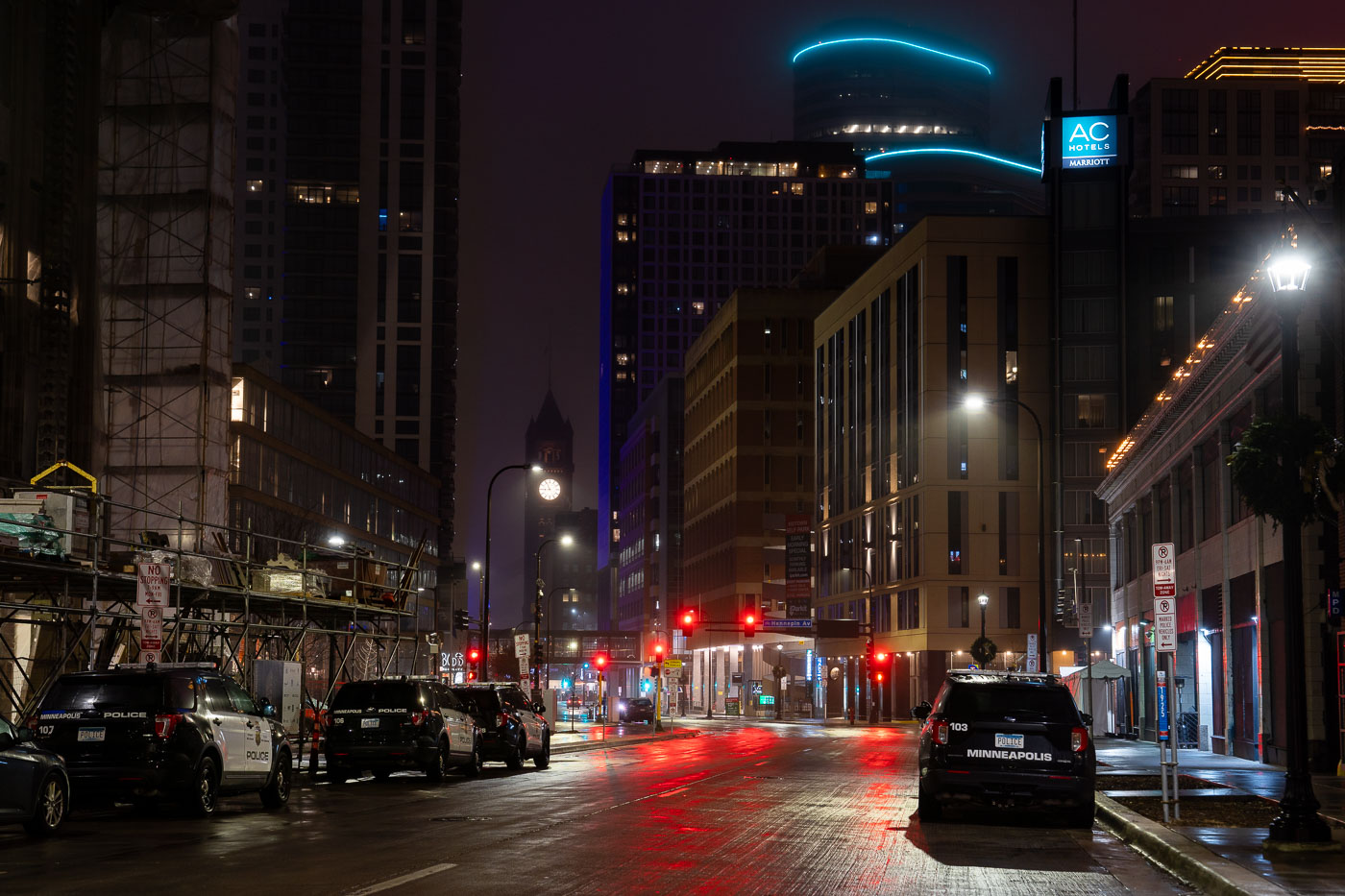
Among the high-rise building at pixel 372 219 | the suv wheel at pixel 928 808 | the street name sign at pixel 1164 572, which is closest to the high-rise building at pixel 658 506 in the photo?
the high-rise building at pixel 372 219

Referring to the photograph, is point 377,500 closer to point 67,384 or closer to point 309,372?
point 309,372

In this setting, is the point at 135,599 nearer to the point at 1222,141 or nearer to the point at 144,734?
the point at 144,734

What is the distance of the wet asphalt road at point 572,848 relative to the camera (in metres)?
12.9

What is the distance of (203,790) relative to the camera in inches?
769

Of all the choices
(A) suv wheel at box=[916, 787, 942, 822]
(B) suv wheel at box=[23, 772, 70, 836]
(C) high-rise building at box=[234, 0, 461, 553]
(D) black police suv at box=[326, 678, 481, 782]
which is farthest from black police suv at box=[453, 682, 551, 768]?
(C) high-rise building at box=[234, 0, 461, 553]

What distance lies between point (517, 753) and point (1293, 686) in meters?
18.9

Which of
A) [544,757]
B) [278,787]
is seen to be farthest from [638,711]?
[278,787]

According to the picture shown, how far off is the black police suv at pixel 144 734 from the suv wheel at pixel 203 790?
0.04 ft

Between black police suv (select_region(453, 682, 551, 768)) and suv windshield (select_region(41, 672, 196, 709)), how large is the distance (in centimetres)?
1226

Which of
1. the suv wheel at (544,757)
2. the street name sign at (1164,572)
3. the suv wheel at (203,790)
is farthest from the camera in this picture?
the suv wheel at (544,757)

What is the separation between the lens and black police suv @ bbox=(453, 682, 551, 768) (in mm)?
31812

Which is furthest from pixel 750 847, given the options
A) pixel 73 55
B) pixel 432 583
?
pixel 432 583

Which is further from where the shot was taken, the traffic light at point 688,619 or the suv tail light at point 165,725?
the traffic light at point 688,619

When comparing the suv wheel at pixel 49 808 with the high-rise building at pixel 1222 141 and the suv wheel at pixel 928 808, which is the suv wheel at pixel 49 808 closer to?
the suv wheel at pixel 928 808
